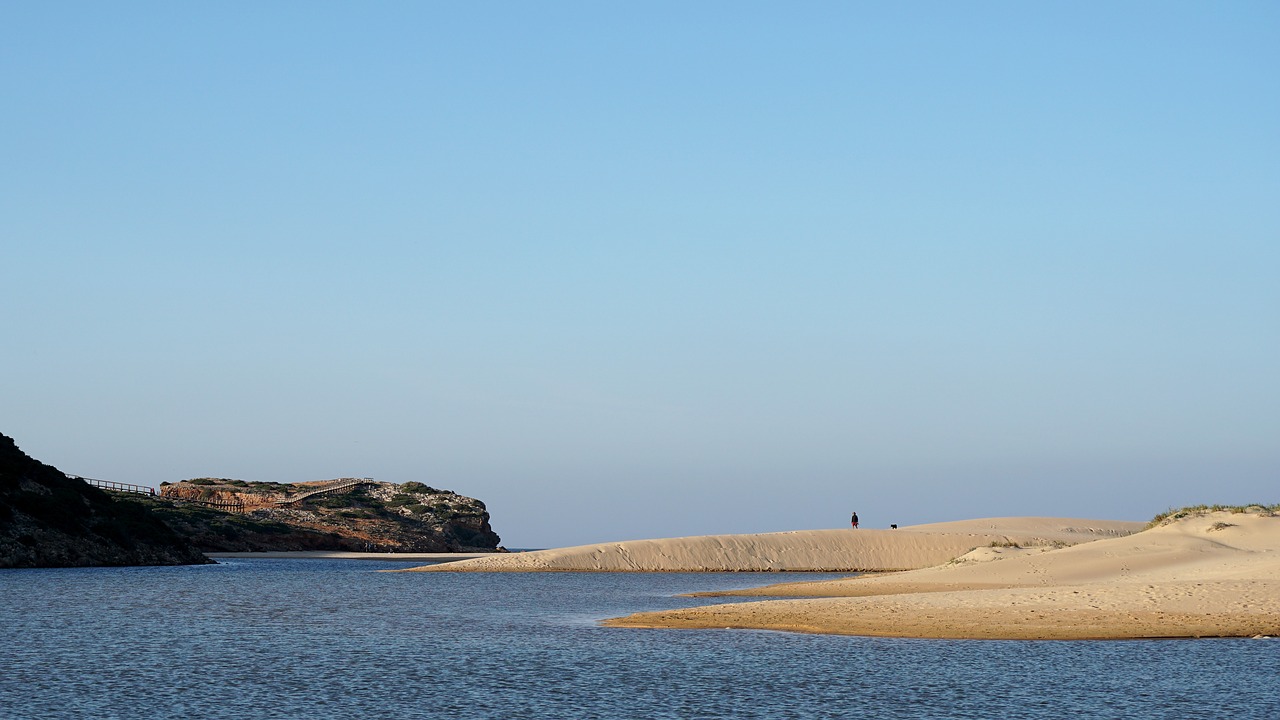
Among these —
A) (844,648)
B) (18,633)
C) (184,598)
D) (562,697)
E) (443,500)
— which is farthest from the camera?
(443,500)

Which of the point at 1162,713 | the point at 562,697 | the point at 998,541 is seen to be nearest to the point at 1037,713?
the point at 1162,713

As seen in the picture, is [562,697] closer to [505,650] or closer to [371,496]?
[505,650]

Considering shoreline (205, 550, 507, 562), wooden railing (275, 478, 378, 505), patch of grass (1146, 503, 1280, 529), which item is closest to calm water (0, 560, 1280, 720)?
patch of grass (1146, 503, 1280, 529)

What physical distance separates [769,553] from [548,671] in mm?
55997

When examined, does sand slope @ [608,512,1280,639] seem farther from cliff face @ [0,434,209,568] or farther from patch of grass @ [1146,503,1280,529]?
cliff face @ [0,434,209,568]

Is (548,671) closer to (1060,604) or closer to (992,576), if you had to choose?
(1060,604)

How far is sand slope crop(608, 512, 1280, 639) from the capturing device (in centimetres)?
3388

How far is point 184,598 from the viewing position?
5031cm

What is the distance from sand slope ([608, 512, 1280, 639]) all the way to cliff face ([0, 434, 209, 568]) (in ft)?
161

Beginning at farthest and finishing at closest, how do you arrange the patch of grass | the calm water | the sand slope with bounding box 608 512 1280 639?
the patch of grass, the sand slope with bounding box 608 512 1280 639, the calm water

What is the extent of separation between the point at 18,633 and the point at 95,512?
192ft

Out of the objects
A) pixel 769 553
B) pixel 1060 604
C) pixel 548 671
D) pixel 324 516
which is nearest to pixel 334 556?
pixel 324 516

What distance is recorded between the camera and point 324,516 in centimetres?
13212

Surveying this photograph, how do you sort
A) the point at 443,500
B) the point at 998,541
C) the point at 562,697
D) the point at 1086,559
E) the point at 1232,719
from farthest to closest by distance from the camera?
the point at 443,500 < the point at 998,541 < the point at 1086,559 < the point at 562,697 < the point at 1232,719
